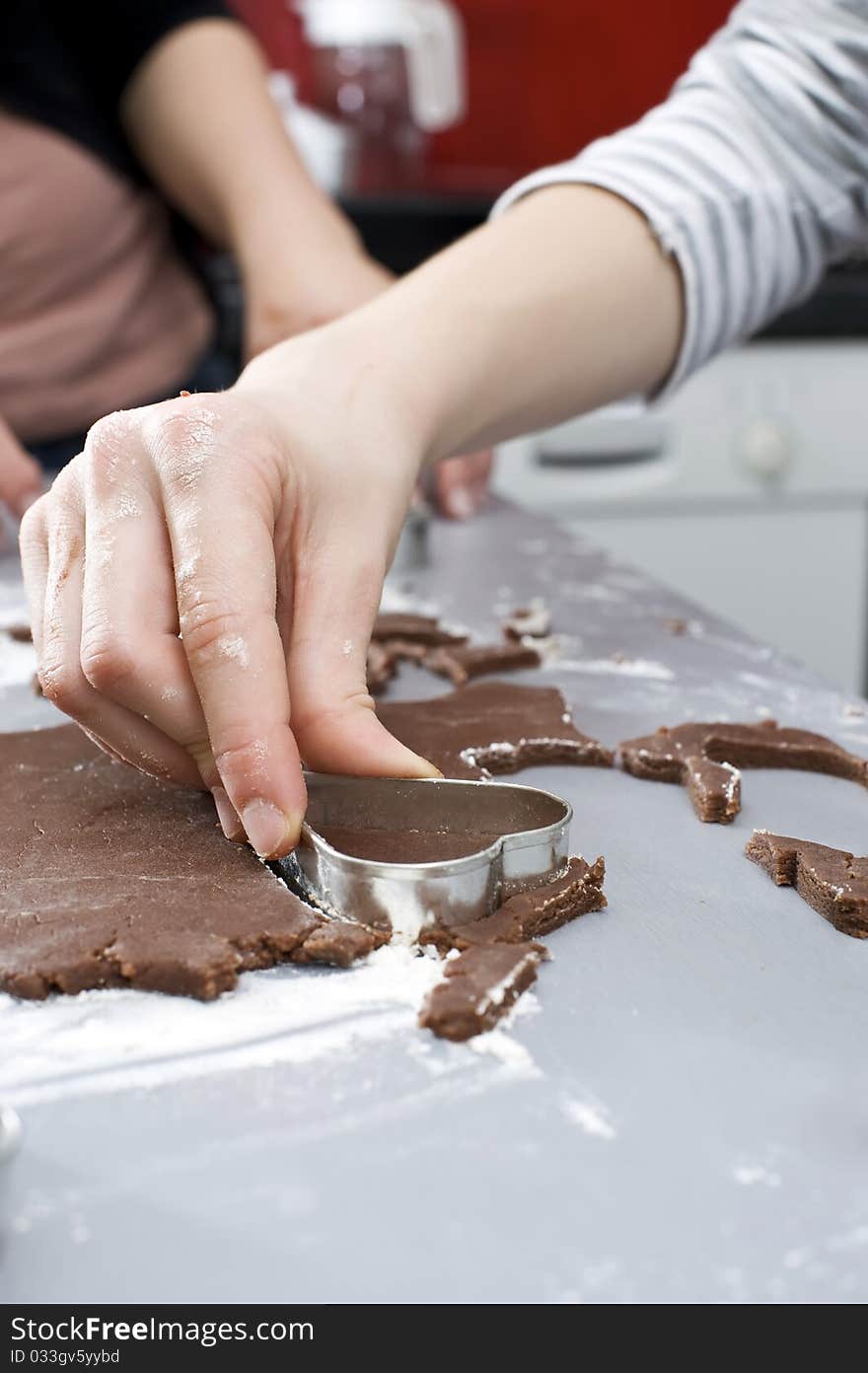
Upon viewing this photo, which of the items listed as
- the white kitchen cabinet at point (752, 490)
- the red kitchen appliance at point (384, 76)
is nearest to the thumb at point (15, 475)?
the white kitchen cabinet at point (752, 490)

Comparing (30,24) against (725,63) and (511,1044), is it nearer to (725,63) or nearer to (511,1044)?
(725,63)

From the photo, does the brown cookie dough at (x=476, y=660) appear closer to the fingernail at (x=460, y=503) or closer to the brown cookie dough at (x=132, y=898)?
→ the brown cookie dough at (x=132, y=898)

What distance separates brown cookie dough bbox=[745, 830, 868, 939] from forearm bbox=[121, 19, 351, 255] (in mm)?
1399

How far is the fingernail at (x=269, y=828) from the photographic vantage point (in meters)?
0.83

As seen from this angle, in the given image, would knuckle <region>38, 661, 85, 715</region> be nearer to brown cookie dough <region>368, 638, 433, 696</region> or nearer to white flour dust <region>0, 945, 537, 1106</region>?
white flour dust <region>0, 945, 537, 1106</region>

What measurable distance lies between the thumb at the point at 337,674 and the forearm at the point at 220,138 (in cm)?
117

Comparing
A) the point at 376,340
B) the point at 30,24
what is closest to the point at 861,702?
the point at 376,340

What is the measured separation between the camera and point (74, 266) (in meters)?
1.94

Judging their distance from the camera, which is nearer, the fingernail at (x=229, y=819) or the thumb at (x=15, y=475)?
the fingernail at (x=229, y=819)

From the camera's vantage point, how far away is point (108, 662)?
0.86 metres

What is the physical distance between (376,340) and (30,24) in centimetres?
113

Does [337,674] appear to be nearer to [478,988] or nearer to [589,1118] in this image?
[478,988]

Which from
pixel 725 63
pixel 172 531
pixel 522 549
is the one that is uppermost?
pixel 725 63

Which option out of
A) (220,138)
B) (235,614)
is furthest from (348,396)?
(220,138)
